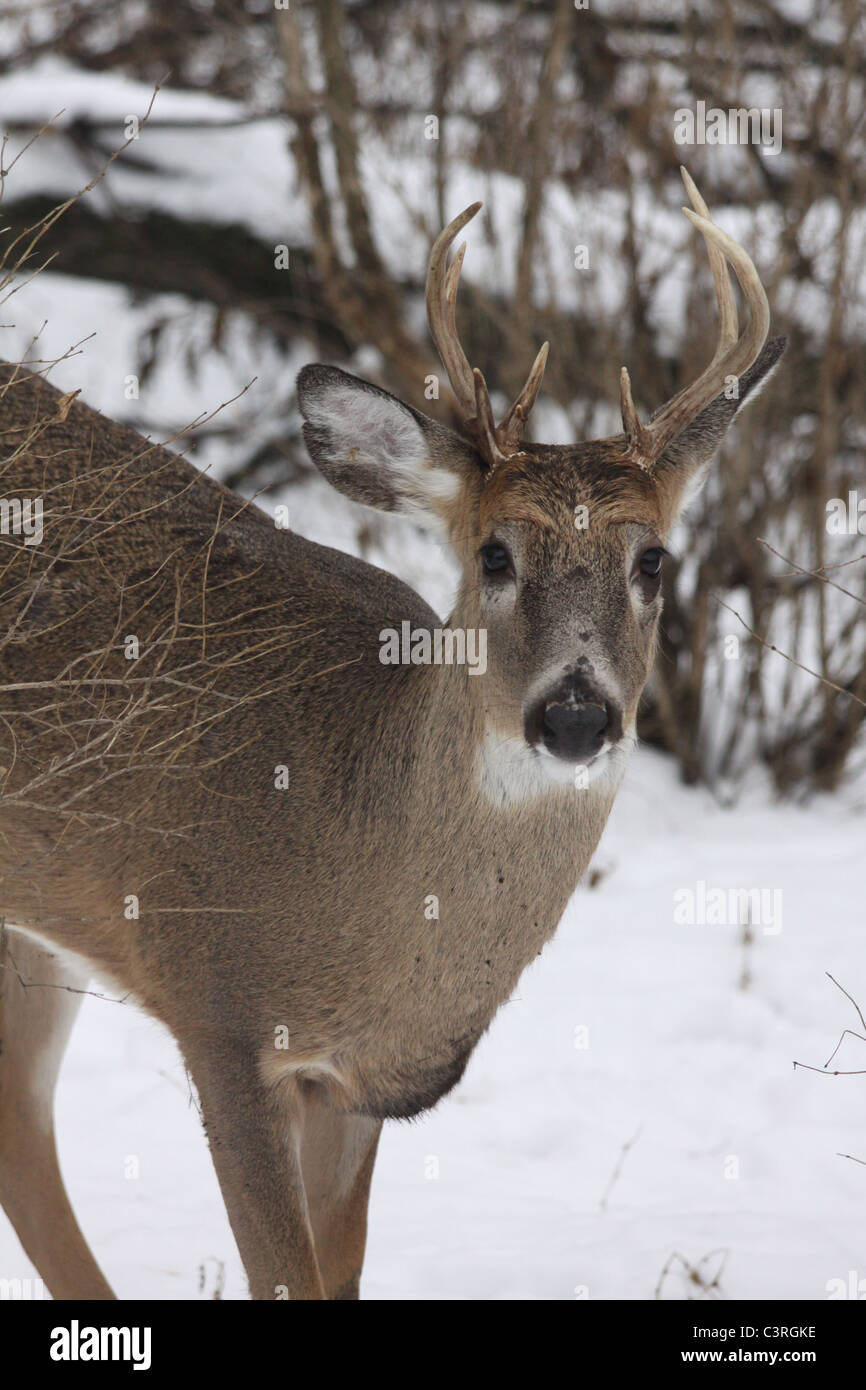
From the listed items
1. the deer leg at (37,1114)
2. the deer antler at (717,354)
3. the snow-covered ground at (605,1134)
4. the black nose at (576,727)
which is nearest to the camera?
the black nose at (576,727)

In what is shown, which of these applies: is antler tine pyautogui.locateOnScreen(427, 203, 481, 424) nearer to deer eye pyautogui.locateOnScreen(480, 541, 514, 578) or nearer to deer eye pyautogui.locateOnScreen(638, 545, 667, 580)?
deer eye pyautogui.locateOnScreen(480, 541, 514, 578)

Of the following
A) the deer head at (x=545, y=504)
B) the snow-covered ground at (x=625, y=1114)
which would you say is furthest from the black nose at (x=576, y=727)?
the snow-covered ground at (x=625, y=1114)

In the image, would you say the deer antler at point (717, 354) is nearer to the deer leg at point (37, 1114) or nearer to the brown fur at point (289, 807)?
the brown fur at point (289, 807)

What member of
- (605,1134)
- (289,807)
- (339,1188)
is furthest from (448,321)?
(605,1134)

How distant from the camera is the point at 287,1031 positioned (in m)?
3.73

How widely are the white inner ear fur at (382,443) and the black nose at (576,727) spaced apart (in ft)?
2.70

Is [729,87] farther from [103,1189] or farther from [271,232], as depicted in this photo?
[103,1189]

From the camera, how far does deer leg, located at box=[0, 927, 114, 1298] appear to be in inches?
172

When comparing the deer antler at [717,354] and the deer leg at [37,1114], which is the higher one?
the deer antler at [717,354]

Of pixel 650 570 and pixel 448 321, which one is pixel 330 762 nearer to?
pixel 650 570

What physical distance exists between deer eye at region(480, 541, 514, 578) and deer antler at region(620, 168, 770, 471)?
15.8 inches

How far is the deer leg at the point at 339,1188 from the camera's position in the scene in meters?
4.15

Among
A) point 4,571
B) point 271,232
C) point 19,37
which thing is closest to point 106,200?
point 271,232

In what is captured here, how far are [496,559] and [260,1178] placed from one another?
4.79 feet
